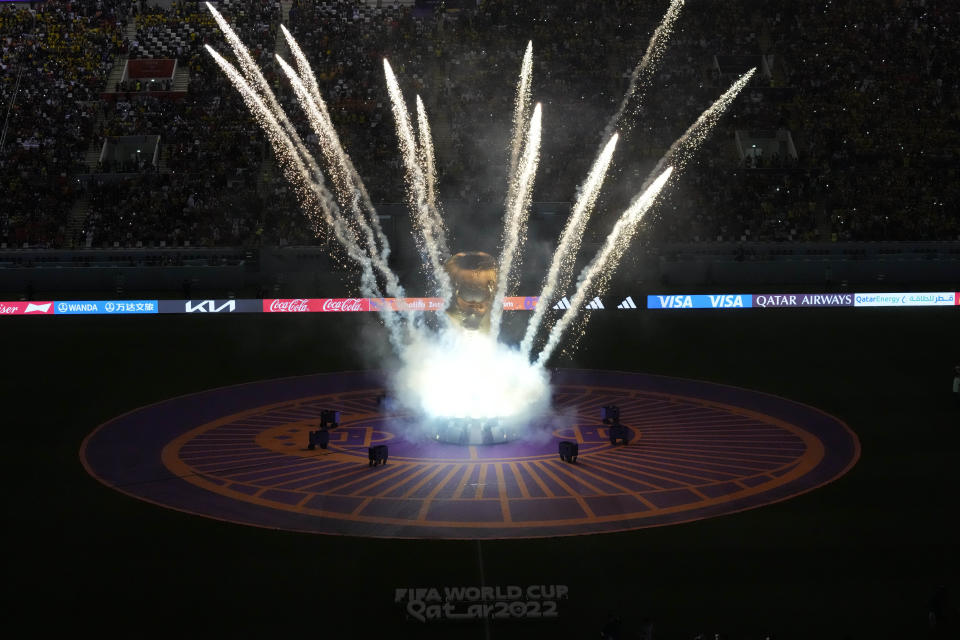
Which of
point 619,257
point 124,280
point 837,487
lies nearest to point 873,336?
point 619,257

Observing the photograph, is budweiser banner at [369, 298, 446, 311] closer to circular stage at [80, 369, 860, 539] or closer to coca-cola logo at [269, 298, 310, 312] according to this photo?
coca-cola logo at [269, 298, 310, 312]

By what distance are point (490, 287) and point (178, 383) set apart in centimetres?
1234

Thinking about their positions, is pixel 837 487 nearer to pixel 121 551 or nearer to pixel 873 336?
pixel 121 551

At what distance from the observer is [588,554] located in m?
18.8

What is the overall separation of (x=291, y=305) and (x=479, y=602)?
97.7 feet

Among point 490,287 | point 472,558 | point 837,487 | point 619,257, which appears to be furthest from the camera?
point 619,257

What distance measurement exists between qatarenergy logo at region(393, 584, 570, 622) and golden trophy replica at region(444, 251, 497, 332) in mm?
10356

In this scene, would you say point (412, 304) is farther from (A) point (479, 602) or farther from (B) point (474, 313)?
(A) point (479, 602)

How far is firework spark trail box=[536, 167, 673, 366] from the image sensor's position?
42.4 meters

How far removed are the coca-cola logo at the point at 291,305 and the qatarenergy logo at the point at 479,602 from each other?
28667mm

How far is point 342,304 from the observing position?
44.1m

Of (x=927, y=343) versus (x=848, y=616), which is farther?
(x=927, y=343)

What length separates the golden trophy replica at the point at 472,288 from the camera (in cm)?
2563

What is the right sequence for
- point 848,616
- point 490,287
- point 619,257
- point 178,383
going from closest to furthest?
point 848,616, point 490,287, point 178,383, point 619,257
